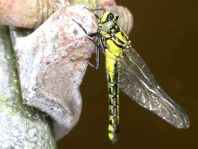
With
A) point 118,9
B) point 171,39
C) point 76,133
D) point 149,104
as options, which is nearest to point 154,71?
point 171,39

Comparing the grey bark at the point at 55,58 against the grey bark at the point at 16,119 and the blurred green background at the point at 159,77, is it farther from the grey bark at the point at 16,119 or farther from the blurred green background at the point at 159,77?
the blurred green background at the point at 159,77

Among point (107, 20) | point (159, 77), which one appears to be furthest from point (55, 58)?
point (159, 77)

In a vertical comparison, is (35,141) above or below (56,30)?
below

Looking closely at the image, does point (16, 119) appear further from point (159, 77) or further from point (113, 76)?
point (159, 77)

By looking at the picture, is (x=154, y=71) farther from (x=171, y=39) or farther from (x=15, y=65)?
(x=15, y=65)

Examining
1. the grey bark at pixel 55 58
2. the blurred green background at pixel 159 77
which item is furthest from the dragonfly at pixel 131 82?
the blurred green background at pixel 159 77

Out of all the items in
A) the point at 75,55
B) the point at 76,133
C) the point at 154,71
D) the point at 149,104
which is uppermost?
the point at 75,55
